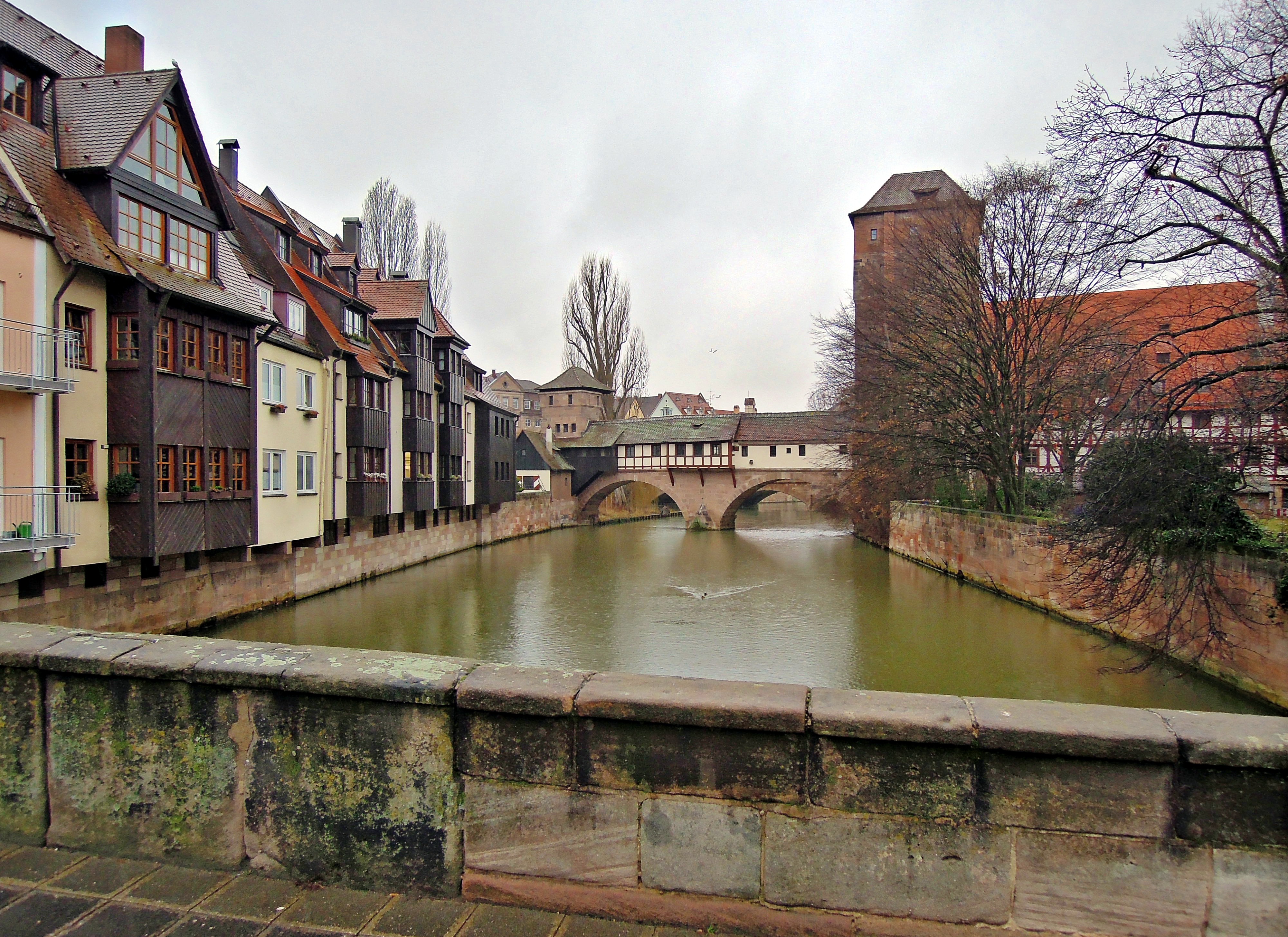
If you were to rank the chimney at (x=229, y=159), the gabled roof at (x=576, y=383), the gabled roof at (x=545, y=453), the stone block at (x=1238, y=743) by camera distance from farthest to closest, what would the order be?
the gabled roof at (x=576, y=383)
the gabled roof at (x=545, y=453)
the chimney at (x=229, y=159)
the stone block at (x=1238, y=743)

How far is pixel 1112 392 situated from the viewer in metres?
14.0

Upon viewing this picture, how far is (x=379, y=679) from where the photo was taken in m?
2.13

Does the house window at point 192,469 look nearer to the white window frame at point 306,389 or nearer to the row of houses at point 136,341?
the row of houses at point 136,341

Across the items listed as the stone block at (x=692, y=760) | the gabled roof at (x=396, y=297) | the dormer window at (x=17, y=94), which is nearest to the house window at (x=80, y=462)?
the dormer window at (x=17, y=94)

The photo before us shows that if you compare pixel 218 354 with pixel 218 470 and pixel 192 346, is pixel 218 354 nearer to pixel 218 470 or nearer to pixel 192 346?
pixel 192 346

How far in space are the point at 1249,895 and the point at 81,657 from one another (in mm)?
2948

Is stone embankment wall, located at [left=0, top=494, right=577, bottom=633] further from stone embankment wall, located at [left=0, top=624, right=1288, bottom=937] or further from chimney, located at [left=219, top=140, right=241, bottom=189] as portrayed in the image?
stone embankment wall, located at [left=0, top=624, right=1288, bottom=937]

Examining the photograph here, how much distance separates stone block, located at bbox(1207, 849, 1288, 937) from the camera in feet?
5.74

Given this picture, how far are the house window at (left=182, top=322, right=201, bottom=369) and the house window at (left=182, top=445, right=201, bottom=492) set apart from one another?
1.32 metres

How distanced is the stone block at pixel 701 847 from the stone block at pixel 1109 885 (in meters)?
0.61

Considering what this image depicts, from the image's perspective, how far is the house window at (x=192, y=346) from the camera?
1291 centimetres

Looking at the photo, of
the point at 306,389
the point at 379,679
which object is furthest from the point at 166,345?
the point at 379,679

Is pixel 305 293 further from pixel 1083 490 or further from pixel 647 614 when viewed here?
pixel 1083 490

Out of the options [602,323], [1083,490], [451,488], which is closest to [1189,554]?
[1083,490]
